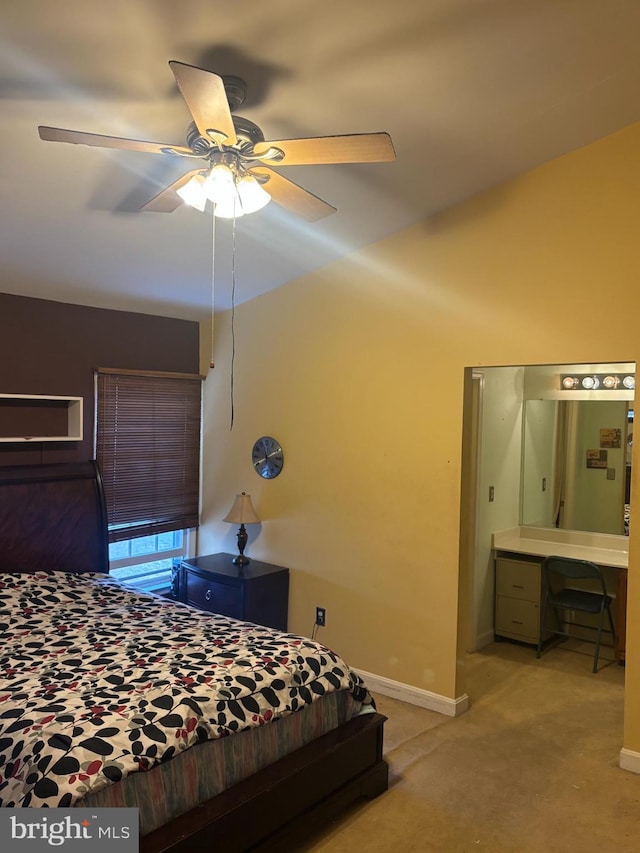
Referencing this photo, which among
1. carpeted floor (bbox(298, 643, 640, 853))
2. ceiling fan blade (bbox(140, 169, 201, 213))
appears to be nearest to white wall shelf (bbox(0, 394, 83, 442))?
ceiling fan blade (bbox(140, 169, 201, 213))

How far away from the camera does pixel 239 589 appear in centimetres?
403

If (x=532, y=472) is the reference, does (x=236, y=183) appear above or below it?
above

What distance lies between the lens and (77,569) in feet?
12.9

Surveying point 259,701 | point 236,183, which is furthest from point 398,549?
point 236,183

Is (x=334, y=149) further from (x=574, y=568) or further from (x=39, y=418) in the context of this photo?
(x=574, y=568)

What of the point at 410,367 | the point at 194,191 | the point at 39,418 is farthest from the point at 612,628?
the point at 39,418

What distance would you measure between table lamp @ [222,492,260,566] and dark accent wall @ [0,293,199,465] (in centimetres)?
101

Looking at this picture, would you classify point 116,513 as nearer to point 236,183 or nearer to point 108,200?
point 108,200

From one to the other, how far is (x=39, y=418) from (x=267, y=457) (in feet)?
4.85

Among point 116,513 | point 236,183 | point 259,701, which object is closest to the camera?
point 236,183

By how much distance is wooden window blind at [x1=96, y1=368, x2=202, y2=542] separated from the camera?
4.33 metres

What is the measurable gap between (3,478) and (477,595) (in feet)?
10.4

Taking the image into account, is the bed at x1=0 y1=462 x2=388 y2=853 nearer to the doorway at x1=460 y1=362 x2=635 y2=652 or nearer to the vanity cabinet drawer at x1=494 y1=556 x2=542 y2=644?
the doorway at x1=460 y1=362 x2=635 y2=652

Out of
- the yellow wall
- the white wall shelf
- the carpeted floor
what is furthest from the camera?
the white wall shelf
